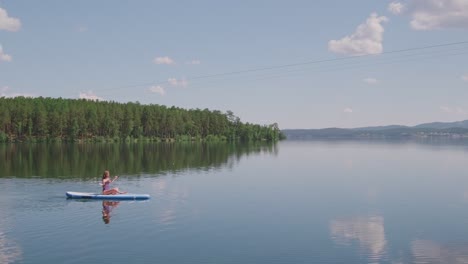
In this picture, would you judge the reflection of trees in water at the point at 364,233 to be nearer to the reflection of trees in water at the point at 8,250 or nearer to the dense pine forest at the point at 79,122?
the reflection of trees in water at the point at 8,250

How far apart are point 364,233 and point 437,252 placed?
452cm

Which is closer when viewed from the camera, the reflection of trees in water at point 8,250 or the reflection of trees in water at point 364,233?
the reflection of trees in water at point 8,250

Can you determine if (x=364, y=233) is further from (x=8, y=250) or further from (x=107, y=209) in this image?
(x=8, y=250)

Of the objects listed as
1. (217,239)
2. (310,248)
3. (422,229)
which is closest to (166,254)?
(217,239)

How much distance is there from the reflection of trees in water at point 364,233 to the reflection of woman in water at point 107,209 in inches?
558

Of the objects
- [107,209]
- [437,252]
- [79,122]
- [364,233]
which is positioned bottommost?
[437,252]

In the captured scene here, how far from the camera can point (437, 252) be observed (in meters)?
22.8

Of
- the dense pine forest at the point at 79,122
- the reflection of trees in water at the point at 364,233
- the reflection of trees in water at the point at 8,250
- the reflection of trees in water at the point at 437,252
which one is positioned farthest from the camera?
the dense pine forest at the point at 79,122

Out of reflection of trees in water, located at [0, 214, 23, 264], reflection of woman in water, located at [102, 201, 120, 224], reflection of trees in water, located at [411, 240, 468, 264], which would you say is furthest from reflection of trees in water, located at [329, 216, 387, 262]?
reflection of trees in water, located at [0, 214, 23, 264]

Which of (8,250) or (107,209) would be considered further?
(107,209)

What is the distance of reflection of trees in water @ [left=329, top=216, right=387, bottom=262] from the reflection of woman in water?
1417 centimetres

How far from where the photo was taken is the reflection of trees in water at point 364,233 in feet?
75.2

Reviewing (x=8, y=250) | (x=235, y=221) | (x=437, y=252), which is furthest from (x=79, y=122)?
(x=437, y=252)

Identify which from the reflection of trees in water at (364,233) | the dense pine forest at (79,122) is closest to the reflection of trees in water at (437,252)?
the reflection of trees in water at (364,233)
